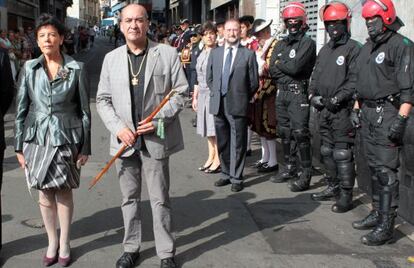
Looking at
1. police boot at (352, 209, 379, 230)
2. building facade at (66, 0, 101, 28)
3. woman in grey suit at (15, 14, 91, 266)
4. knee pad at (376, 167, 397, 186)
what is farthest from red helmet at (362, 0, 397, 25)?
building facade at (66, 0, 101, 28)

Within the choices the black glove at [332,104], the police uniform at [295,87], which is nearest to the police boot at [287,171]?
the police uniform at [295,87]

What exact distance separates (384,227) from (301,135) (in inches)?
66.4

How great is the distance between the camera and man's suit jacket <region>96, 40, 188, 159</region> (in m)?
3.73

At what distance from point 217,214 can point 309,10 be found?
22.9ft

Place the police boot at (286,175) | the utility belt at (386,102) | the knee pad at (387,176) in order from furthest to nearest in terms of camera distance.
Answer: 1. the police boot at (286,175)
2. the knee pad at (387,176)
3. the utility belt at (386,102)

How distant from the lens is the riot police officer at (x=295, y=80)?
5.68 metres

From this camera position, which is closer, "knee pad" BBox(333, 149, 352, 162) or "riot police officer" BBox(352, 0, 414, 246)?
"riot police officer" BBox(352, 0, 414, 246)

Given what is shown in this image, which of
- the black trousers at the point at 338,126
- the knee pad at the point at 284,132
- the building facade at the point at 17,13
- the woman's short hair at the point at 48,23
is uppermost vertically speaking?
the building facade at the point at 17,13

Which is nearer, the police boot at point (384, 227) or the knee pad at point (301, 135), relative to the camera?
the police boot at point (384, 227)

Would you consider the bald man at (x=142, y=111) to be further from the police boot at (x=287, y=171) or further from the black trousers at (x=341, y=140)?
the police boot at (x=287, y=171)

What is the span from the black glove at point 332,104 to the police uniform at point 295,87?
658 mm

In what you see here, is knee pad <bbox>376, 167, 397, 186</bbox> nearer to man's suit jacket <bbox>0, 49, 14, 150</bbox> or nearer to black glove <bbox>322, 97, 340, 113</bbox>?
black glove <bbox>322, 97, 340, 113</bbox>

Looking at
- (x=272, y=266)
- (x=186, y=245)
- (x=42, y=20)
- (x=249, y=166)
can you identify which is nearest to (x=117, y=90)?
(x=42, y=20)

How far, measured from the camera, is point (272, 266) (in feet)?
13.2
